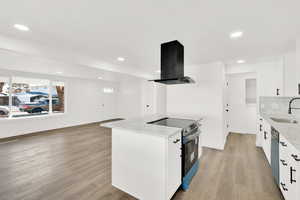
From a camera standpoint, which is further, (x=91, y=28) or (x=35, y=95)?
(x=35, y=95)

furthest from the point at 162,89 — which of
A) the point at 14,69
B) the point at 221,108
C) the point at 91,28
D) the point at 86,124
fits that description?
the point at 14,69

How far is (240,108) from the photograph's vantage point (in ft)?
15.8

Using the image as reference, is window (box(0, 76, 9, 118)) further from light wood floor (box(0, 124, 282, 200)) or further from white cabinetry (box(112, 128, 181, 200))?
white cabinetry (box(112, 128, 181, 200))

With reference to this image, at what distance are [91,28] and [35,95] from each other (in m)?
4.79

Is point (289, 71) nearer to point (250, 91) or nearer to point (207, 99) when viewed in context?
point (207, 99)

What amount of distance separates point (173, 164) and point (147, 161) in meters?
0.34

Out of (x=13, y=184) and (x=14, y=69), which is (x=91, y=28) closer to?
(x=13, y=184)

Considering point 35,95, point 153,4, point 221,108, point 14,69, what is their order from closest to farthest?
1. point 153,4
2. point 221,108
3. point 14,69
4. point 35,95

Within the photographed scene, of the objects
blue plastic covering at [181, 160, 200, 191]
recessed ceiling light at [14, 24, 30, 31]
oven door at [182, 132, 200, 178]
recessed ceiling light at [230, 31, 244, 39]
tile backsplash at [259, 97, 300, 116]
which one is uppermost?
recessed ceiling light at [14, 24, 30, 31]

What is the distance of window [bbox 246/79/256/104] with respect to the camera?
4715 mm

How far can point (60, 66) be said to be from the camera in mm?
4281

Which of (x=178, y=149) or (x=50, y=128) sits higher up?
(x=178, y=149)

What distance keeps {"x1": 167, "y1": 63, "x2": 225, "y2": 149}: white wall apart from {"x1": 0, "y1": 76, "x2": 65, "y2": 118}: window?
17.0 ft

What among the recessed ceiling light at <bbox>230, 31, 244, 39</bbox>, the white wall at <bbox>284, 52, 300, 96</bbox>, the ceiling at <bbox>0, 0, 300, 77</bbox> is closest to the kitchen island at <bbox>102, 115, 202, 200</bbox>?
the ceiling at <bbox>0, 0, 300, 77</bbox>
